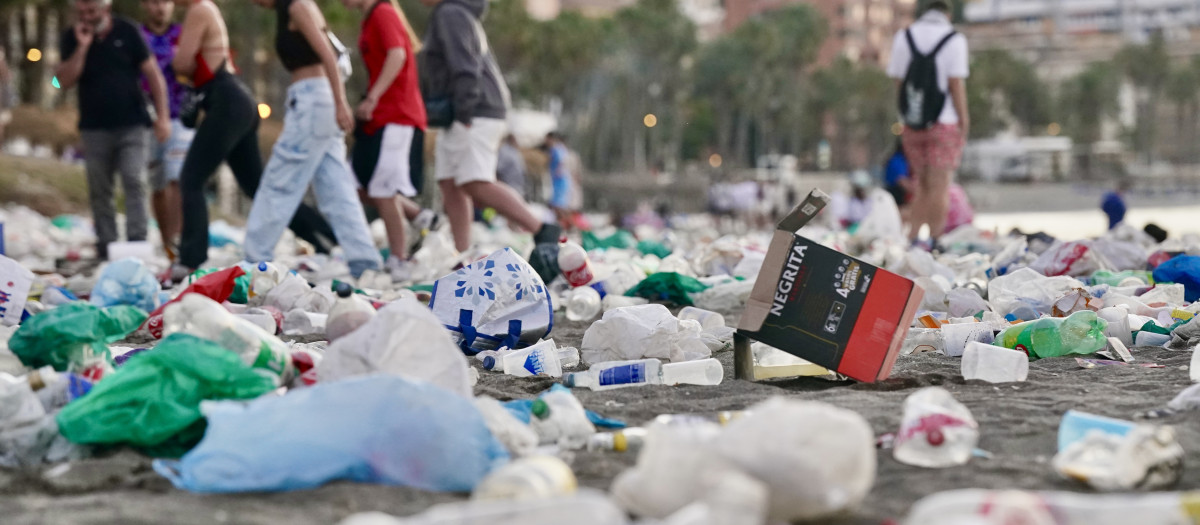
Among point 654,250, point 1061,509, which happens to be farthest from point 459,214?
point 1061,509

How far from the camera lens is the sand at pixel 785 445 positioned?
2.03 meters

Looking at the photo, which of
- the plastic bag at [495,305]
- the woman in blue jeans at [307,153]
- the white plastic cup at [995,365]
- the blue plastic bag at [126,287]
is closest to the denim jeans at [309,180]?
the woman in blue jeans at [307,153]

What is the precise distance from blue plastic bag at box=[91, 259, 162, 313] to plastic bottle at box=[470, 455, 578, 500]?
9.97ft

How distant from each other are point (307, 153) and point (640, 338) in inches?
109

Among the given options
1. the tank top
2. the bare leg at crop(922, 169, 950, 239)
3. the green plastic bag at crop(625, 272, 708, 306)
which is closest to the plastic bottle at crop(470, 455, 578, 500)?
the green plastic bag at crop(625, 272, 708, 306)

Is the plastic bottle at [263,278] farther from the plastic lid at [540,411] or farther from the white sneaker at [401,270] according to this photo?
the plastic lid at [540,411]

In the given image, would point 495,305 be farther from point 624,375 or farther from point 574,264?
point 574,264

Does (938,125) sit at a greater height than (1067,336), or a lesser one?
greater

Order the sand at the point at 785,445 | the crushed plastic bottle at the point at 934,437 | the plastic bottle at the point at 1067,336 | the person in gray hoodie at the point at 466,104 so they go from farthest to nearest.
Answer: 1. the person in gray hoodie at the point at 466,104
2. the plastic bottle at the point at 1067,336
3. the crushed plastic bottle at the point at 934,437
4. the sand at the point at 785,445

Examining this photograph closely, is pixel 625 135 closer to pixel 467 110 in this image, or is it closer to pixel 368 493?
pixel 467 110

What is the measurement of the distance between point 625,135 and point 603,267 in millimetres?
55316

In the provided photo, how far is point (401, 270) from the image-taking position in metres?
6.08

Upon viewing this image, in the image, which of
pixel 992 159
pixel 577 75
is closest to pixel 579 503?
pixel 577 75

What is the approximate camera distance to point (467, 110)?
249 inches
